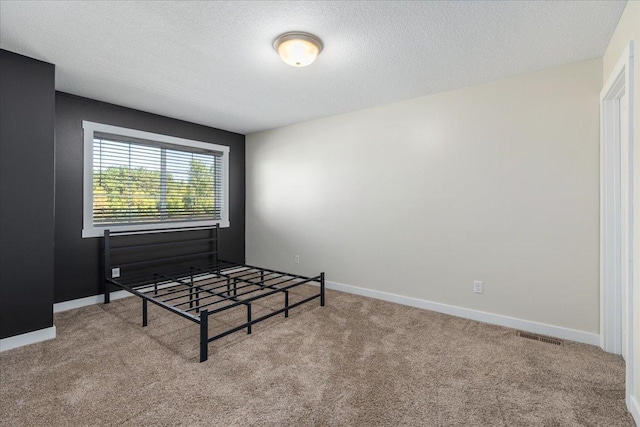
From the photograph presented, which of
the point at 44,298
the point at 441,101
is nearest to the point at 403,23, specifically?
the point at 441,101

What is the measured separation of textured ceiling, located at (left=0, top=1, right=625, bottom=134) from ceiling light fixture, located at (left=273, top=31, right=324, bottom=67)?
2.8 inches

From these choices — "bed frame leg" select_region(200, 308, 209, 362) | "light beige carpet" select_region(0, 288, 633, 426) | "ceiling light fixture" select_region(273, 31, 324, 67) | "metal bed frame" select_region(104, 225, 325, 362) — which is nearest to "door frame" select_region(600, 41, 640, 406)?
"light beige carpet" select_region(0, 288, 633, 426)

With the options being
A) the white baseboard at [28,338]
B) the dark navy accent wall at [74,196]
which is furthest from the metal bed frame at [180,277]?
the white baseboard at [28,338]

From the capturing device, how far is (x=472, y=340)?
2533mm

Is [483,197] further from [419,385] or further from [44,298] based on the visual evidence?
[44,298]

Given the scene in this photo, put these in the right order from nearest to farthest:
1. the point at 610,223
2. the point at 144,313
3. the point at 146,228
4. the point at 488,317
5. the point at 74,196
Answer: the point at 610,223 → the point at 144,313 → the point at 488,317 → the point at 74,196 → the point at 146,228

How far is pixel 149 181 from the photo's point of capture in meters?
3.94

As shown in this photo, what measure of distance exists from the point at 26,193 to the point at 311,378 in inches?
104

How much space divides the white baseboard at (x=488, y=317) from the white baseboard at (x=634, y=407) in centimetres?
91

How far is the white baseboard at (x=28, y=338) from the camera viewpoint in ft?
7.63

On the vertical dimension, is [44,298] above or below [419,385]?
above

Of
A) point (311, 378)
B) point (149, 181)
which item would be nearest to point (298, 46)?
point (311, 378)

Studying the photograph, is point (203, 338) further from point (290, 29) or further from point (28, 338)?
point (290, 29)

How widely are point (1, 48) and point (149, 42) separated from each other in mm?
1171
